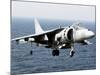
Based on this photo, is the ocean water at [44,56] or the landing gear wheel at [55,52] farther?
the landing gear wheel at [55,52]

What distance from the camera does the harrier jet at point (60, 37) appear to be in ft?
8.72

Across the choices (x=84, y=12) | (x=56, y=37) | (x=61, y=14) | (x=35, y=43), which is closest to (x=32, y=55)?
(x=35, y=43)

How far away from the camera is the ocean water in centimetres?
256

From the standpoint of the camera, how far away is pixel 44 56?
2693 millimetres

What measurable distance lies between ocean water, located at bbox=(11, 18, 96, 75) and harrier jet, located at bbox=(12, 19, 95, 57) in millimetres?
37

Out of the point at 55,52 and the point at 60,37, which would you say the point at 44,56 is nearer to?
the point at 55,52

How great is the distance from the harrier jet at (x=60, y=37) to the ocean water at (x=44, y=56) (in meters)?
0.04

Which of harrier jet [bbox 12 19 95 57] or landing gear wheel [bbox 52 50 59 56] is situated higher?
harrier jet [bbox 12 19 95 57]

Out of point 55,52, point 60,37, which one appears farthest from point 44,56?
point 60,37

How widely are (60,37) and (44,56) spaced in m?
0.25

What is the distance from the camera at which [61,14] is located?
109 inches

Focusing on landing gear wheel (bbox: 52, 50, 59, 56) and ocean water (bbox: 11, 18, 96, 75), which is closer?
ocean water (bbox: 11, 18, 96, 75)

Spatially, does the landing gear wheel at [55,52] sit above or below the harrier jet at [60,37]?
below

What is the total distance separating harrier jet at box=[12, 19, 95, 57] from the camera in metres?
2.66
